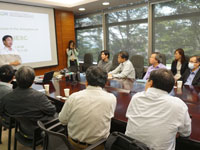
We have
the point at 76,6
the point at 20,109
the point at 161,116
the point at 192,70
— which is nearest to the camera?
the point at 161,116

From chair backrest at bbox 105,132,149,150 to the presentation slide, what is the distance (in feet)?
15.5

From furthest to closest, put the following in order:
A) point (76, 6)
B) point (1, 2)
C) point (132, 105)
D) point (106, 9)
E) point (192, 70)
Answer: point (106, 9) < point (76, 6) < point (1, 2) < point (192, 70) < point (132, 105)

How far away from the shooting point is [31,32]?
17.7 ft

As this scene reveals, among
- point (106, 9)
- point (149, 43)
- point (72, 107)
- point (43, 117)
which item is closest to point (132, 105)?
point (72, 107)

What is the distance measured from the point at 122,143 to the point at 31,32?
516 cm

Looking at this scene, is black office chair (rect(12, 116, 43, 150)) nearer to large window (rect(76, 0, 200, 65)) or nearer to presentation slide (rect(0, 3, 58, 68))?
presentation slide (rect(0, 3, 58, 68))

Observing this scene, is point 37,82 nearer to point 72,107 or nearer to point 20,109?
point 20,109

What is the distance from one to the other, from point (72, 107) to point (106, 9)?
17.2ft

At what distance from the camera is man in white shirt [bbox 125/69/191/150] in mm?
1129

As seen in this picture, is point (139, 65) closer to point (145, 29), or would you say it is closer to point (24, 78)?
point (145, 29)

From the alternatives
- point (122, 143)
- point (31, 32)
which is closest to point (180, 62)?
point (122, 143)

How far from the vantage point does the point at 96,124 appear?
139cm

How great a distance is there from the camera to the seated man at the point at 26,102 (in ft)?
5.54

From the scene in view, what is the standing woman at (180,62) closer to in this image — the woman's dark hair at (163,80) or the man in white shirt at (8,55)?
the woman's dark hair at (163,80)
